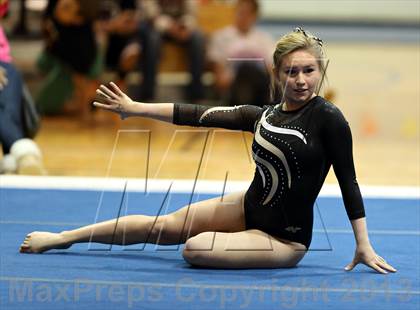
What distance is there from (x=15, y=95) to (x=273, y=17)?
524cm

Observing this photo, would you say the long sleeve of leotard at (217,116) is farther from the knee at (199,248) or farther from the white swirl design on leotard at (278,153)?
the knee at (199,248)

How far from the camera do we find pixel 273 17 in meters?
10.6

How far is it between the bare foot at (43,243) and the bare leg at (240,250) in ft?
1.65

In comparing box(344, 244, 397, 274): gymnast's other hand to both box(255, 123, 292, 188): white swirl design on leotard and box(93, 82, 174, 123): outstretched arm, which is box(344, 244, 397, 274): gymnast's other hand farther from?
box(93, 82, 174, 123): outstretched arm

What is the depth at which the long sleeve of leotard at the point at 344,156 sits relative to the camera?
3.32m

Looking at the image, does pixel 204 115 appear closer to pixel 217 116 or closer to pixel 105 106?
pixel 217 116

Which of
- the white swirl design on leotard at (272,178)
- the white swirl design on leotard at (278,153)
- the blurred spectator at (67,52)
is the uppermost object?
the white swirl design on leotard at (278,153)

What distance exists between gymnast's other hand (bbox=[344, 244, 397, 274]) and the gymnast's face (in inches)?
22.0

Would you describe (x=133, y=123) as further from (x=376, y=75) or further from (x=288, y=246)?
(x=288, y=246)

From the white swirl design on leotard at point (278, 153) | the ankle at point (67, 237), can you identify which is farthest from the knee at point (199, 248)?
the ankle at point (67, 237)

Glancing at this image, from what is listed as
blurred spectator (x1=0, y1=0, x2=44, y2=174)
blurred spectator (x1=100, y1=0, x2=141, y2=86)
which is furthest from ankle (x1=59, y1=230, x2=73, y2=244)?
blurred spectator (x1=100, y1=0, x2=141, y2=86)

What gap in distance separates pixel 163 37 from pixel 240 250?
574 cm

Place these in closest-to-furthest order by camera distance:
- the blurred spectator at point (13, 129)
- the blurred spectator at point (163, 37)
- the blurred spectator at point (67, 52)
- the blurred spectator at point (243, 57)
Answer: the blurred spectator at point (13, 129) → the blurred spectator at point (243, 57) → the blurred spectator at point (67, 52) → the blurred spectator at point (163, 37)

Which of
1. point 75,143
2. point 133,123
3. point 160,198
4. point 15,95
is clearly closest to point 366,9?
point 133,123
